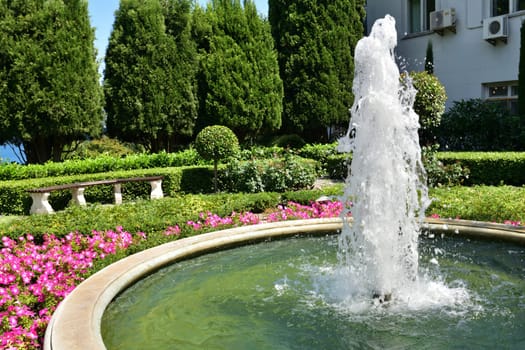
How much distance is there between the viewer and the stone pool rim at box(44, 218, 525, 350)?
9.59 feet

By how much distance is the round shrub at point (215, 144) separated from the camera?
1038cm

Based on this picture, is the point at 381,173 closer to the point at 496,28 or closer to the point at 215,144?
the point at 215,144

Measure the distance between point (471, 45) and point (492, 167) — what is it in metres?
5.98

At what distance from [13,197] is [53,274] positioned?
226 inches

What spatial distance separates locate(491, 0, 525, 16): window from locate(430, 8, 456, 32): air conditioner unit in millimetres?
1105

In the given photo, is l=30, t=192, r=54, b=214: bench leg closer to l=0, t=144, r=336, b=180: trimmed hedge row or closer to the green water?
l=0, t=144, r=336, b=180: trimmed hedge row

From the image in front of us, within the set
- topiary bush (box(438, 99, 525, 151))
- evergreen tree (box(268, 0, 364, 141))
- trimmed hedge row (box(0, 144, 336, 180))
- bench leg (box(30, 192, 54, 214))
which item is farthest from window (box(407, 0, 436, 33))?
bench leg (box(30, 192, 54, 214))

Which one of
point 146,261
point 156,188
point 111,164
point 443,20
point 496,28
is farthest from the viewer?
point 443,20

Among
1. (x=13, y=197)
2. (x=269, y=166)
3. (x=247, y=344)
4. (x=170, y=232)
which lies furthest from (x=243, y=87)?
(x=247, y=344)

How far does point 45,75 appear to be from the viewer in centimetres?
1179

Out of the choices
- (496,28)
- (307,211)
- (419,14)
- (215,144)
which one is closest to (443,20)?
(496,28)

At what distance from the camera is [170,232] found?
5.99 m

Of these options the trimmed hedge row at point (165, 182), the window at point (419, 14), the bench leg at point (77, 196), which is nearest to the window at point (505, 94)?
the window at point (419, 14)

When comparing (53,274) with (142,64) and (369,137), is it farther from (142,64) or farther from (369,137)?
(142,64)
